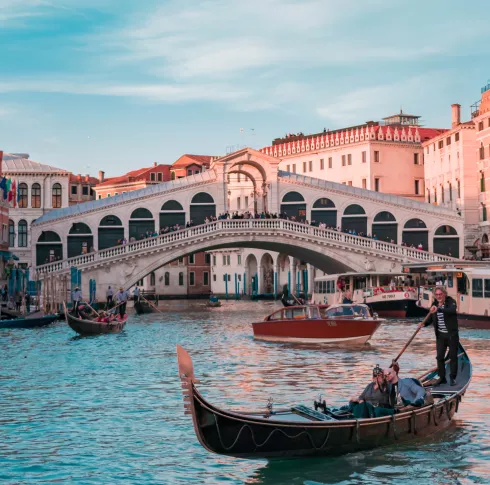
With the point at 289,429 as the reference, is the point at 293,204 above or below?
above

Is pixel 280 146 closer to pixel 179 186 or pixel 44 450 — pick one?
pixel 179 186

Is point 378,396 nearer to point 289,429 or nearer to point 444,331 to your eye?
point 289,429

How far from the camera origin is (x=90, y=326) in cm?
2906

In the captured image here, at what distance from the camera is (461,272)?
33.0 meters

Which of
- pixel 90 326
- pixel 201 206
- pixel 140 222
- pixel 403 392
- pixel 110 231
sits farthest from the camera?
pixel 201 206

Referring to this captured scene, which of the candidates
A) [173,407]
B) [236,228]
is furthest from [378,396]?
[236,228]

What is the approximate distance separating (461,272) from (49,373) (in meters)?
16.7

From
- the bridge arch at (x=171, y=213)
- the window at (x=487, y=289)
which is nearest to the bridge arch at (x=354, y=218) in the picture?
the bridge arch at (x=171, y=213)

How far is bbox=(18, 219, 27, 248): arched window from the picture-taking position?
59094 millimetres

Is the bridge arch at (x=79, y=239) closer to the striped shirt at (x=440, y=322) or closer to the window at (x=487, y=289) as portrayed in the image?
the window at (x=487, y=289)

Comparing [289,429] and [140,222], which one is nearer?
[289,429]

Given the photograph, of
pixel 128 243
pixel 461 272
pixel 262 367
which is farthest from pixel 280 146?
pixel 262 367

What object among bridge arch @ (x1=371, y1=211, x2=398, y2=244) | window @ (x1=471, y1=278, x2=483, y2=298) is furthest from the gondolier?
bridge arch @ (x1=371, y1=211, x2=398, y2=244)

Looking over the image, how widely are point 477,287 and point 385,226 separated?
19.1 metres
